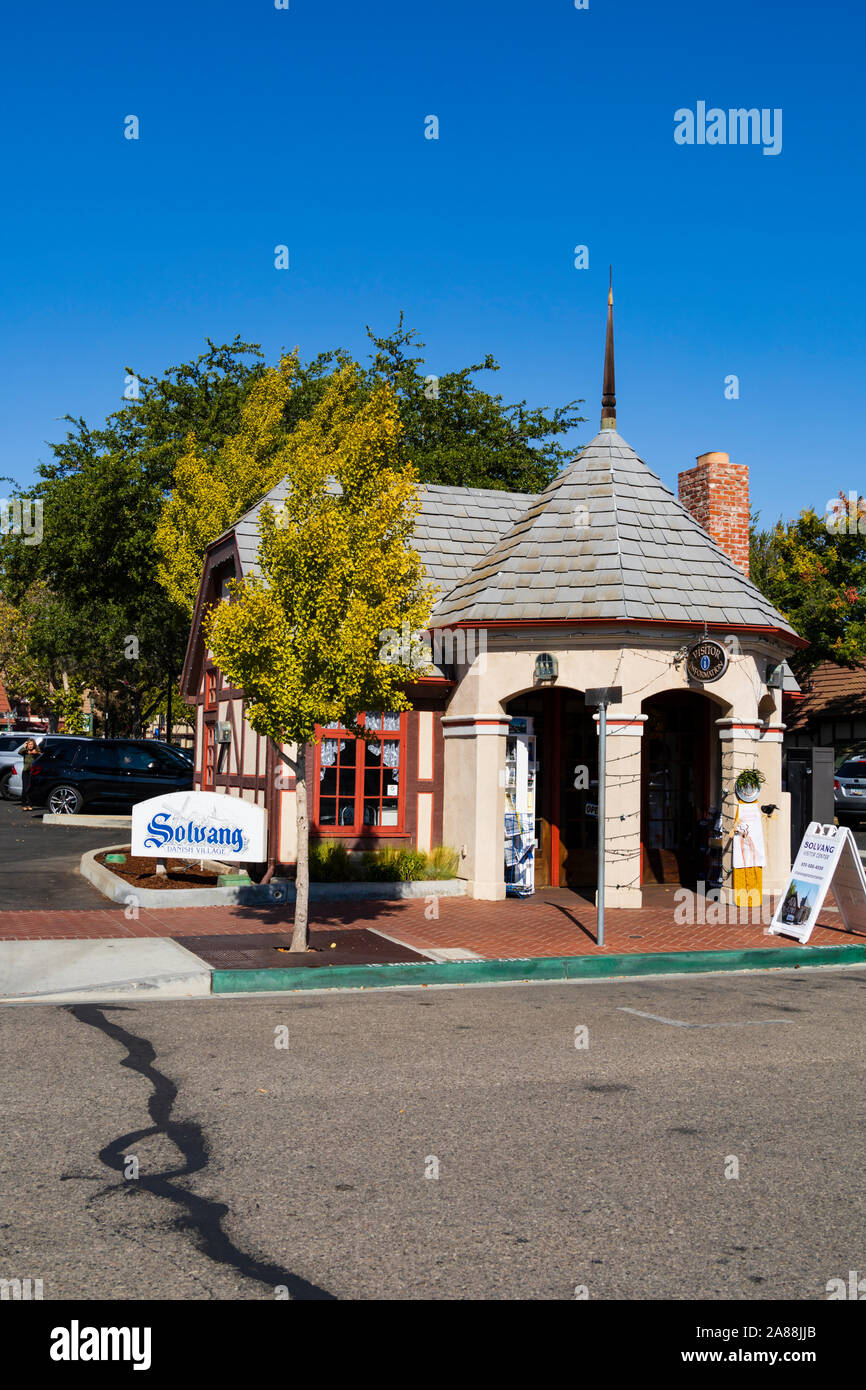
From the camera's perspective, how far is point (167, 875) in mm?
16750

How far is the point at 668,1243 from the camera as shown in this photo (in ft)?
15.5

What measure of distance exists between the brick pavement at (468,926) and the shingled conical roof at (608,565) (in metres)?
3.91

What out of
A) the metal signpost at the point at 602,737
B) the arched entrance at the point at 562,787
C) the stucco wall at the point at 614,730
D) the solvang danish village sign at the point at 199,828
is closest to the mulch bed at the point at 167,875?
the solvang danish village sign at the point at 199,828

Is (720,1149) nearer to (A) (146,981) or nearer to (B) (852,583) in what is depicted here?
(A) (146,981)

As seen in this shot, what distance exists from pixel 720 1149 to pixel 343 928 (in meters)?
7.83

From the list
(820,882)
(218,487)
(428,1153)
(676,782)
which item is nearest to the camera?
(428,1153)

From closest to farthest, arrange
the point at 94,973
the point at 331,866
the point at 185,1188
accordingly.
→ 1. the point at 185,1188
2. the point at 94,973
3. the point at 331,866

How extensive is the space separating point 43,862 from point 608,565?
10.2 m

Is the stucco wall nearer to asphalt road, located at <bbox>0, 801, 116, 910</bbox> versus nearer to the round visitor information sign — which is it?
the round visitor information sign

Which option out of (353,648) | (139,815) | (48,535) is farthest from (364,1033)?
(48,535)

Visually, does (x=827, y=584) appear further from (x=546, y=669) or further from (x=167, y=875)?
(x=167, y=875)

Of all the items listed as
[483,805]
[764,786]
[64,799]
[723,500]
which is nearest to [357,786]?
[483,805]

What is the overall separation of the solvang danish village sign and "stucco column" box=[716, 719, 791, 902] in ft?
20.7

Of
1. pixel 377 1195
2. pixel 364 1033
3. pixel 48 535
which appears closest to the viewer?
pixel 377 1195
